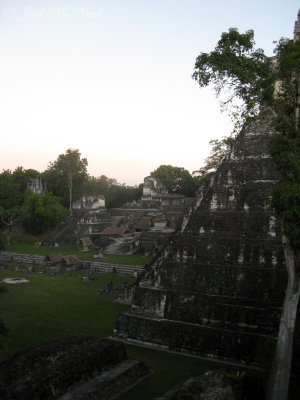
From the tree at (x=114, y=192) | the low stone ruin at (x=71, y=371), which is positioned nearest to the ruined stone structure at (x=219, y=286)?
the low stone ruin at (x=71, y=371)

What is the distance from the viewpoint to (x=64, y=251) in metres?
35.2

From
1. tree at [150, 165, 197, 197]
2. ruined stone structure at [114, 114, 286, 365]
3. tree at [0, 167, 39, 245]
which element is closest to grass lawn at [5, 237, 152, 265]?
tree at [0, 167, 39, 245]

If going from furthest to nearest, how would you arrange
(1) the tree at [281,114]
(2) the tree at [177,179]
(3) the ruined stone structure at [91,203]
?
(2) the tree at [177,179], (3) the ruined stone structure at [91,203], (1) the tree at [281,114]

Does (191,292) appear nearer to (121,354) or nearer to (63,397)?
(121,354)

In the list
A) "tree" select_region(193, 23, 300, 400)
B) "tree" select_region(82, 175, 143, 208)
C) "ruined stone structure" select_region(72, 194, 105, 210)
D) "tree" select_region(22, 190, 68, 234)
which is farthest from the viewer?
"tree" select_region(82, 175, 143, 208)

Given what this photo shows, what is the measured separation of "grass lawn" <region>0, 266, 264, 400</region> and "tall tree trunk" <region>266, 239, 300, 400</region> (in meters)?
2.98

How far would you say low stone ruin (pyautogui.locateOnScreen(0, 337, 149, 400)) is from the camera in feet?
26.0

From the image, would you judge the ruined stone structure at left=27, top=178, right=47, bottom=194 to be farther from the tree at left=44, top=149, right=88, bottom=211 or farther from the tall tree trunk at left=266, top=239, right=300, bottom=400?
the tall tree trunk at left=266, top=239, right=300, bottom=400

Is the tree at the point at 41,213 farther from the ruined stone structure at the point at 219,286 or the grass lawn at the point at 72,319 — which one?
the ruined stone structure at the point at 219,286

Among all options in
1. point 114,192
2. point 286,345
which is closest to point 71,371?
point 286,345

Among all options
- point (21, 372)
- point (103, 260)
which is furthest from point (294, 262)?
point (103, 260)

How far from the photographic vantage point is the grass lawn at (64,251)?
2892cm

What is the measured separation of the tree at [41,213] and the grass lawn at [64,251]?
220 cm

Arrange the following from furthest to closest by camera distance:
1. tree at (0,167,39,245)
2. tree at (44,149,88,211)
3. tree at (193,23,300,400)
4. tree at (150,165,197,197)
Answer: tree at (150,165,197,197)
tree at (44,149,88,211)
tree at (0,167,39,245)
tree at (193,23,300,400)
